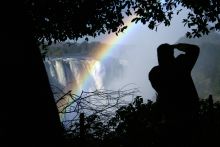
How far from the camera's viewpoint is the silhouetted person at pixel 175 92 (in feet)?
13.3

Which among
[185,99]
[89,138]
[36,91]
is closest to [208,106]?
[89,138]

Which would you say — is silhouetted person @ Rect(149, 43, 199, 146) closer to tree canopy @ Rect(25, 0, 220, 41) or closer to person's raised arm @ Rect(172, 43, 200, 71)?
person's raised arm @ Rect(172, 43, 200, 71)

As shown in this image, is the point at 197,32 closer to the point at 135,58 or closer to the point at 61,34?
the point at 61,34

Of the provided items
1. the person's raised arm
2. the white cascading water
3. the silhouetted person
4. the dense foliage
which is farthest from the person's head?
the white cascading water

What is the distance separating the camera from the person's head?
4047 mm

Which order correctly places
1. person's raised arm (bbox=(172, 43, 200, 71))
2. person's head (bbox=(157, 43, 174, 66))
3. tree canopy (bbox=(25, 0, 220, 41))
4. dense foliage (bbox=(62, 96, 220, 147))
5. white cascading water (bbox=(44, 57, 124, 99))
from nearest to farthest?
person's head (bbox=(157, 43, 174, 66)) < person's raised arm (bbox=(172, 43, 200, 71)) < dense foliage (bbox=(62, 96, 220, 147)) < tree canopy (bbox=(25, 0, 220, 41)) < white cascading water (bbox=(44, 57, 124, 99))

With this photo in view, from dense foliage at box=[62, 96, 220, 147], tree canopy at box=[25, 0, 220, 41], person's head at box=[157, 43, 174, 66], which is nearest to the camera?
person's head at box=[157, 43, 174, 66]

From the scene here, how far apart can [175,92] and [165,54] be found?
45cm

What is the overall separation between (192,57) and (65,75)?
4709 cm

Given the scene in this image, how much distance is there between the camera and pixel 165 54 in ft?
13.4

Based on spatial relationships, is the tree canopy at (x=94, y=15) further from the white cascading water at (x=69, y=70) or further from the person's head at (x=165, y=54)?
the white cascading water at (x=69, y=70)

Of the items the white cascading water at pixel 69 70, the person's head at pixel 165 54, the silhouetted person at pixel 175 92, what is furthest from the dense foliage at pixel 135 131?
the white cascading water at pixel 69 70

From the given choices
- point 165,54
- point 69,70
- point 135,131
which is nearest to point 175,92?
point 165,54

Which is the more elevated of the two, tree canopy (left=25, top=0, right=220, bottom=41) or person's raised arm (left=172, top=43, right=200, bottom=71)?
tree canopy (left=25, top=0, right=220, bottom=41)
